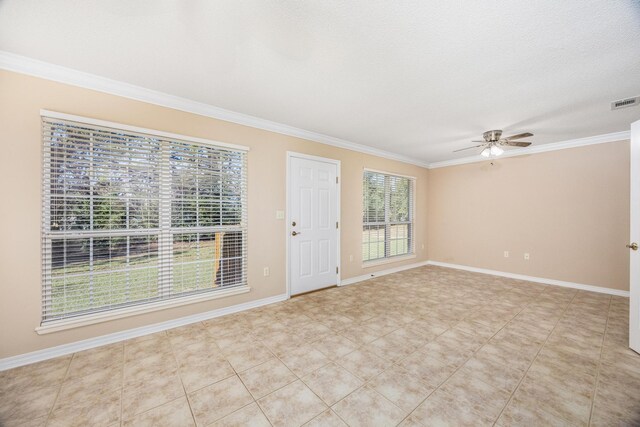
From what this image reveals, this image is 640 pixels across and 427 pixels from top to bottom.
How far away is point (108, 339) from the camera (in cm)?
236

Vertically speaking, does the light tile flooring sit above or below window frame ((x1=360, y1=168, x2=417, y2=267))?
below

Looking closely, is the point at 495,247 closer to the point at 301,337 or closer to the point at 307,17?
the point at 301,337

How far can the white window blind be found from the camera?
85.7 inches

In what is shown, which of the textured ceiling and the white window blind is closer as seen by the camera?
the textured ceiling

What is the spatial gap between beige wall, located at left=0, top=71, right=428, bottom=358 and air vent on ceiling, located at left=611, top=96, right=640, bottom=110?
12.9ft

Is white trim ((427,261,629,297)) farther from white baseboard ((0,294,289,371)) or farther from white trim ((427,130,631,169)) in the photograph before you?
white baseboard ((0,294,289,371))

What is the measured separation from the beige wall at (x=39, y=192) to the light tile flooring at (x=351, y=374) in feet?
0.82

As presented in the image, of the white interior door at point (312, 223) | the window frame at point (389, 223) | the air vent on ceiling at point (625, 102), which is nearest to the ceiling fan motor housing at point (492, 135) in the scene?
the air vent on ceiling at point (625, 102)

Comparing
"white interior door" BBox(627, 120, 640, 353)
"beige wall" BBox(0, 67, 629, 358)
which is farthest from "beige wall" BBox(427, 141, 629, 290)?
"white interior door" BBox(627, 120, 640, 353)

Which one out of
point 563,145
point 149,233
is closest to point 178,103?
point 149,233

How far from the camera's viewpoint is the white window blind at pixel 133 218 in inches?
85.7

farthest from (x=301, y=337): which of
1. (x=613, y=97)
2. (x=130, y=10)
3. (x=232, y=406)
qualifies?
(x=613, y=97)

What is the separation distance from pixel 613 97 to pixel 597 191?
6.97 feet

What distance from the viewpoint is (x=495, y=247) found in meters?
4.99
